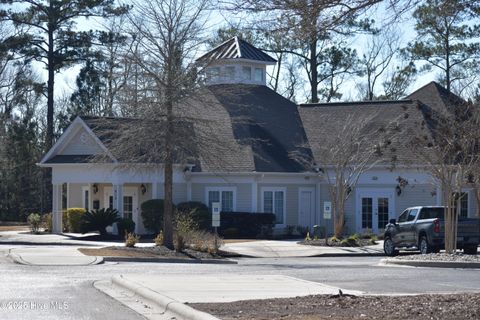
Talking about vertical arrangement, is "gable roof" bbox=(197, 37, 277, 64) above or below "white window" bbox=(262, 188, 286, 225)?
above

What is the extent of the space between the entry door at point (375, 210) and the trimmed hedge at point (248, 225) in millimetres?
4875

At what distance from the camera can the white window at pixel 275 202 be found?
43625 mm

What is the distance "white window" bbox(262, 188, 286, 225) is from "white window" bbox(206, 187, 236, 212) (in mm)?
1466

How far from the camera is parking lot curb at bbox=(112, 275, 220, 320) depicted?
13.4 meters

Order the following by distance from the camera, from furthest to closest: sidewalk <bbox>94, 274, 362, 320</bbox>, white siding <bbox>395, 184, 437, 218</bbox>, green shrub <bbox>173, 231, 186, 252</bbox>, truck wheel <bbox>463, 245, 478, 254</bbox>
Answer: white siding <bbox>395, 184, 437, 218</bbox> → truck wheel <bbox>463, 245, 478, 254</bbox> → green shrub <bbox>173, 231, 186, 252</bbox> → sidewalk <bbox>94, 274, 362, 320</bbox>

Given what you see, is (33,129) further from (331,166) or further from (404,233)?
(404,233)

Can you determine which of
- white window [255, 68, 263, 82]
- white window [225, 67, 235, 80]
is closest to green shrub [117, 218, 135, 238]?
white window [225, 67, 235, 80]

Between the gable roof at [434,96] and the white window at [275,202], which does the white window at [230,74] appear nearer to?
the white window at [275,202]

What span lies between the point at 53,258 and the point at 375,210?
2044cm

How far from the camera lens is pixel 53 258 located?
27.5 meters

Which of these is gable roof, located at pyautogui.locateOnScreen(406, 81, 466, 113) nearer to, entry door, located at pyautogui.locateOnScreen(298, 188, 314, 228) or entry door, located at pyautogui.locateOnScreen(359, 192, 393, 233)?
entry door, located at pyautogui.locateOnScreen(359, 192, 393, 233)

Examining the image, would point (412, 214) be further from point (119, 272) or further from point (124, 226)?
point (119, 272)

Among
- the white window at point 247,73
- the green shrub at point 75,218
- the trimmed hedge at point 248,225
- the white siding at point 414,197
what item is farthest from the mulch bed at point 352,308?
the white window at point 247,73

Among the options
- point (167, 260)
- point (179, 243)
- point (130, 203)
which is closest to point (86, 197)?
point (130, 203)
